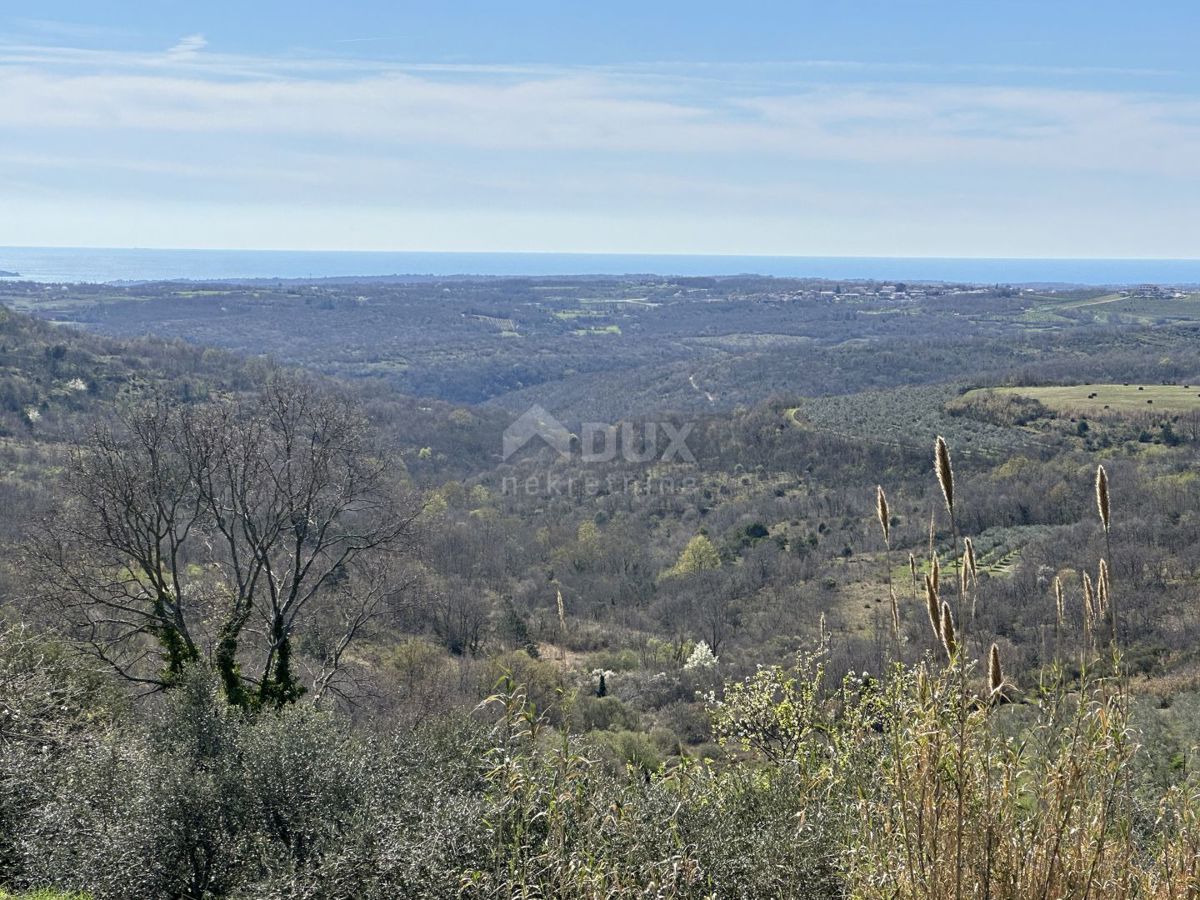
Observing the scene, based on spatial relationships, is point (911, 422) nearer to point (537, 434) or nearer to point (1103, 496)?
point (537, 434)

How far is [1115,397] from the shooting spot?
59.9m

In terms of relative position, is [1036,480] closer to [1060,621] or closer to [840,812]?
[840,812]

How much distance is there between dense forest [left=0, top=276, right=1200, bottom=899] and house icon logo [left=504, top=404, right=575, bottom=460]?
1896mm

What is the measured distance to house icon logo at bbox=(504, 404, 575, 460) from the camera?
86.5 meters

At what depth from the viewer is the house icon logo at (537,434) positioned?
3404 inches

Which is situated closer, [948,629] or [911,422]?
[948,629]

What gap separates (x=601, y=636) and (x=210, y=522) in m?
25.1

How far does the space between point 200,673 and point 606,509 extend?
5313 centimetres

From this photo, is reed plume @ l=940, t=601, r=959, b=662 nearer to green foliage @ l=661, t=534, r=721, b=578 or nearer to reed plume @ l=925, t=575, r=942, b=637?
reed plume @ l=925, t=575, r=942, b=637

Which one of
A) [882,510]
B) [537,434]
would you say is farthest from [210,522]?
[537,434]

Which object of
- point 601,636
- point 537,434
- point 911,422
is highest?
point 911,422

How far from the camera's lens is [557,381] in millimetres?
134125

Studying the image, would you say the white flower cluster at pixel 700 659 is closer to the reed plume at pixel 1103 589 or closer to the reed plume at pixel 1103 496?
the reed plume at pixel 1103 589

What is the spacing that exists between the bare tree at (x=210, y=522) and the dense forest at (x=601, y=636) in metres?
0.10
